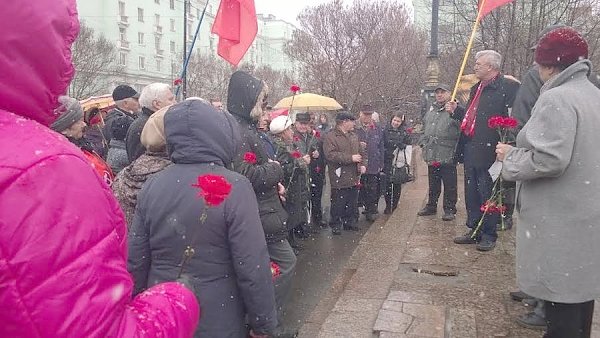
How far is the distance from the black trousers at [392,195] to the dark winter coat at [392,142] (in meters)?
0.18

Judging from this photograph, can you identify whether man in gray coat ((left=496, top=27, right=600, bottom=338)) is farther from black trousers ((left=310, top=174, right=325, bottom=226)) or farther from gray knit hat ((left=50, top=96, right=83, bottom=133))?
black trousers ((left=310, top=174, right=325, bottom=226))

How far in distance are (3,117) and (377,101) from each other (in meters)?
21.0

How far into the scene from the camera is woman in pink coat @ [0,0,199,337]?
36.1 inches

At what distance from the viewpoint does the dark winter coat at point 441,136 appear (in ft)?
23.0

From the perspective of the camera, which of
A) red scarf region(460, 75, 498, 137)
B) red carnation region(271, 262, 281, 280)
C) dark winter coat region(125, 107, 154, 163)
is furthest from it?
red scarf region(460, 75, 498, 137)

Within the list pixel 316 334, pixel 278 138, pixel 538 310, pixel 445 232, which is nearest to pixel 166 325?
pixel 316 334

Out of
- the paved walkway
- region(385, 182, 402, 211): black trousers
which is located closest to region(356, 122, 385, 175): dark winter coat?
region(385, 182, 402, 211): black trousers

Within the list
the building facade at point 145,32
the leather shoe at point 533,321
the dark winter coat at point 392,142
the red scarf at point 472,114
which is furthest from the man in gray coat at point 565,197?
the building facade at point 145,32

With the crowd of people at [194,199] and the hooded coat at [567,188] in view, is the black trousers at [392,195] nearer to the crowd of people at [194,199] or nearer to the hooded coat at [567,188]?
the crowd of people at [194,199]

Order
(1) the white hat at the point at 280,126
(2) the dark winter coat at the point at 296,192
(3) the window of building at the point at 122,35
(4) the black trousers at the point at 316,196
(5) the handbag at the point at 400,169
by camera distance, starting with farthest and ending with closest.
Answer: (3) the window of building at the point at 122,35
(5) the handbag at the point at 400,169
(4) the black trousers at the point at 316,196
(2) the dark winter coat at the point at 296,192
(1) the white hat at the point at 280,126

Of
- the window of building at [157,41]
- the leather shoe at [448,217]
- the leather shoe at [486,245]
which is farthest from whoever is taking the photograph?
the window of building at [157,41]

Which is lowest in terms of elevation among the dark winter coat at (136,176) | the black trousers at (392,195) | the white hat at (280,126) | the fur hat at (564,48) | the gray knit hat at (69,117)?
the black trousers at (392,195)

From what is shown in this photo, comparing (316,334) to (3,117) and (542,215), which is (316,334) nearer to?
(542,215)

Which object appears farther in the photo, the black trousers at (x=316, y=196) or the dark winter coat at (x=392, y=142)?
the dark winter coat at (x=392, y=142)
